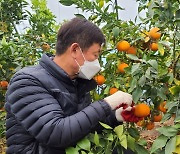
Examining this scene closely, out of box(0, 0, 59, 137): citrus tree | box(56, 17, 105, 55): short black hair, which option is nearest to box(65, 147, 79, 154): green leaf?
box(56, 17, 105, 55): short black hair

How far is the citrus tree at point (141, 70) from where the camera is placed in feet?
4.32

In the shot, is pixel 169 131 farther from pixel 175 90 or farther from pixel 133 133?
pixel 133 133

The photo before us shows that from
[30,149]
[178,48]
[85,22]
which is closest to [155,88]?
[178,48]

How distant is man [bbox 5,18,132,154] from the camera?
128 cm

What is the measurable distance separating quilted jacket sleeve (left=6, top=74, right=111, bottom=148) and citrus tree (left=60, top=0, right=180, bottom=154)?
2.3 inches

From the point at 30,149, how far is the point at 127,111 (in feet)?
1.35

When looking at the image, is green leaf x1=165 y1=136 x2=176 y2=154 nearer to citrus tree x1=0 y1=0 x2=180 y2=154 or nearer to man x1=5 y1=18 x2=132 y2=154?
citrus tree x1=0 y1=0 x2=180 y2=154

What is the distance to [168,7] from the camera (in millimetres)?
1361

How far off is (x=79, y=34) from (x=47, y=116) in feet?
1.14

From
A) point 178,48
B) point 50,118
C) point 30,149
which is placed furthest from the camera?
point 178,48

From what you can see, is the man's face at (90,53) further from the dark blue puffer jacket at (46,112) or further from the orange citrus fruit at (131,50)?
the orange citrus fruit at (131,50)

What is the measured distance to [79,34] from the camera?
141cm

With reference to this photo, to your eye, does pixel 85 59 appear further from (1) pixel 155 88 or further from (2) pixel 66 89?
(1) pixel 155 88

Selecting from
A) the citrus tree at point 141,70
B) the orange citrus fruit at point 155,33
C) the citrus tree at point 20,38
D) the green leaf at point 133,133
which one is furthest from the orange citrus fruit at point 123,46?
the citrus tree at point 20,38
